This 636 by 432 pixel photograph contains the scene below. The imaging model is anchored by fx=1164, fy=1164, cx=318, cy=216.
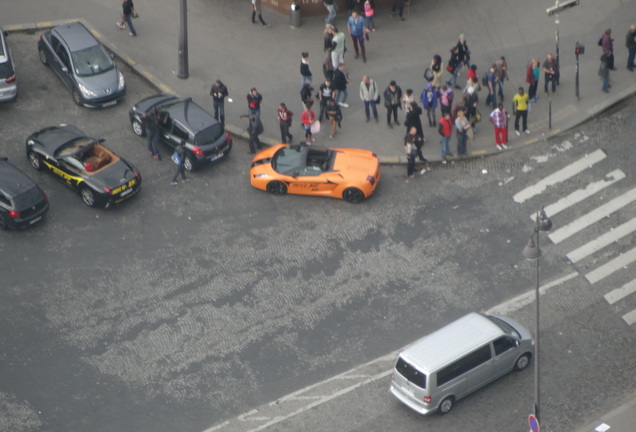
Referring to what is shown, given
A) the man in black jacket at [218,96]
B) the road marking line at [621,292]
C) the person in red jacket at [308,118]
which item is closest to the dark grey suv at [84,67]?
the man in black jacket at [218,96]

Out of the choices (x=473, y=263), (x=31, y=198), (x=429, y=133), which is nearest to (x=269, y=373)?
(x=473, y=263)

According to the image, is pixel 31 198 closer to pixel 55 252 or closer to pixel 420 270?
pixel 55 252

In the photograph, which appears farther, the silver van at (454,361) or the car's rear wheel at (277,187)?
the car's rear wheel at (277,187)

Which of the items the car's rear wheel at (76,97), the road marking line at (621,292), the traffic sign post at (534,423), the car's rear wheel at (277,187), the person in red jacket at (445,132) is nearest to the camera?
the traffic sign post at (534,423)

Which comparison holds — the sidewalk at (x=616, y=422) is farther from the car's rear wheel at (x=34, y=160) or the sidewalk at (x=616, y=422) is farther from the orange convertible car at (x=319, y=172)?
the car's rear wheel at (x=34, y=160)

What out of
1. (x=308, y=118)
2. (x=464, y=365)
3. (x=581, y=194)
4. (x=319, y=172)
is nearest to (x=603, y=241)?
(x=581, y=194)

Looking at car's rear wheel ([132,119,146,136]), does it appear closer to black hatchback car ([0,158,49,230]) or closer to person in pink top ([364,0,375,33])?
black hatchback car ([0,158,49,230])
